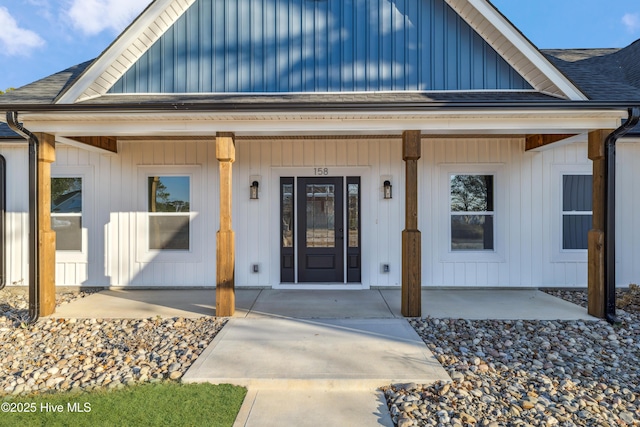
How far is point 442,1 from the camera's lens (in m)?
6.54

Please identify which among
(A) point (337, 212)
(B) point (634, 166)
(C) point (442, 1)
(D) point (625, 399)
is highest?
(C) point (442, 1)

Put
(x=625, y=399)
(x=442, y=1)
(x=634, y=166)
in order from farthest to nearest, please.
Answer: (x=634, y=166)
(x=442, y=1)
(x=625, y=399)

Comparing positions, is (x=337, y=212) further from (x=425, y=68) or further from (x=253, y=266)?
(x=425, y=68)

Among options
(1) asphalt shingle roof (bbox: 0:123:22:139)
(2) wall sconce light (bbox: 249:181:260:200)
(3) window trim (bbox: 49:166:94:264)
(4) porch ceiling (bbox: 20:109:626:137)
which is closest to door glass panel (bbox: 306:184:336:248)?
(2) wall sconce light (bbox: 249:181:260:200)

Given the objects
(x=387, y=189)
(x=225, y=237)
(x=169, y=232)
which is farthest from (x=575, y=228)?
(x=169, y=232)

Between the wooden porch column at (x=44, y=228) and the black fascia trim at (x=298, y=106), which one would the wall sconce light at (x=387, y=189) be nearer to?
the black fascia trim at (x=298, y=106)

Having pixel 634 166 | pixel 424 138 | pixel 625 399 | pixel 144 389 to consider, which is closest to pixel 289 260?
pixel 424 138

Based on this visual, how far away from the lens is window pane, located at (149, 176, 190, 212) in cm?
733

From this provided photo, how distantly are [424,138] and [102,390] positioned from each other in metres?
6.29

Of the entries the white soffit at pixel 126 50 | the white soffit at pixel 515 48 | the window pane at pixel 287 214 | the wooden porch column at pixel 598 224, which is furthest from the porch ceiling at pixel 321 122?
the window pane at pixel 287 214

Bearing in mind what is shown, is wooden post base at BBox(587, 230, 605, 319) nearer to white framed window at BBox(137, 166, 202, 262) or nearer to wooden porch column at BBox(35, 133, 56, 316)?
white framed window at BBox(137, 166, 202, 262)

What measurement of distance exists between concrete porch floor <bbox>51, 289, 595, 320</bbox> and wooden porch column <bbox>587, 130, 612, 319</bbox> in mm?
377

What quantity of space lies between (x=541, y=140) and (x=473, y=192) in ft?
4.77

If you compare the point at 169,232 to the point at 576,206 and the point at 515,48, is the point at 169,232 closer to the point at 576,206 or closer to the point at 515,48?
the point at 515,48
